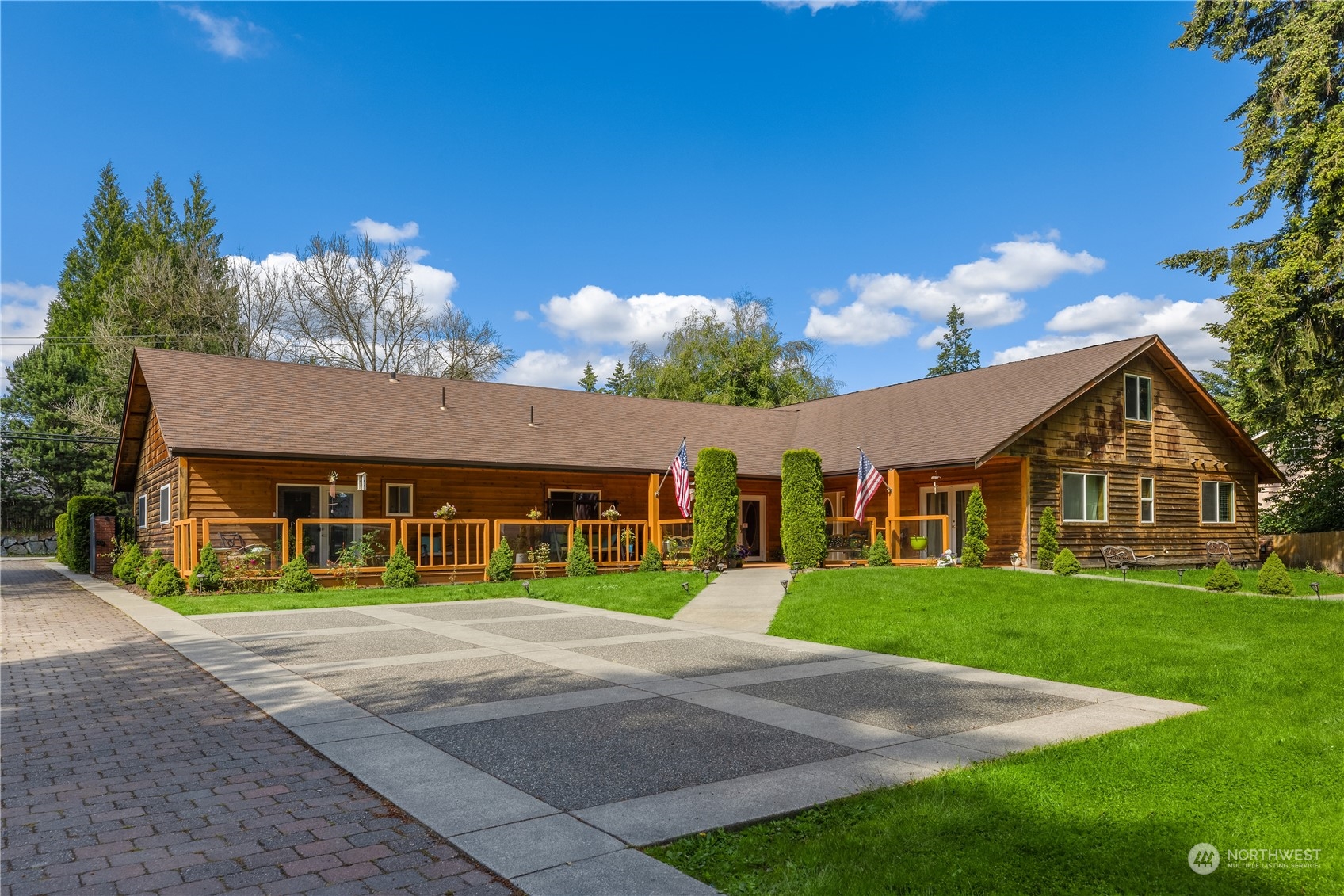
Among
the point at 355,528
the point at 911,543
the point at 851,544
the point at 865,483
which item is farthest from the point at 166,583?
the point at 911,543

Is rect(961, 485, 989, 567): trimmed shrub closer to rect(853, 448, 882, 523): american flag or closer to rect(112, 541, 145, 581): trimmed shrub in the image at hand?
rect(853, 448, 882, 523): american flag

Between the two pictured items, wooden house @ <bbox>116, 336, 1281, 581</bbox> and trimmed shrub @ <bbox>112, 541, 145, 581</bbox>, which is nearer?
wooden house @ <bbox>116, 336, 1281, 581</bbox>

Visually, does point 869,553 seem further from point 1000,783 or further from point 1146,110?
point 1000,783

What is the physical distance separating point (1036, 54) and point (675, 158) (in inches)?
462

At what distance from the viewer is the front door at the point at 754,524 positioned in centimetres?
2509

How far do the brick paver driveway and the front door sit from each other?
18.5m

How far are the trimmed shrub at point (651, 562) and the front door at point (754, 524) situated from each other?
5025 millimetres

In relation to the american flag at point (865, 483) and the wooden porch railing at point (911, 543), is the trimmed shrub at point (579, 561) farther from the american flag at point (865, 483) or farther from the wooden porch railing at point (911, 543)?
the wooden porch railing at point (911, 543)

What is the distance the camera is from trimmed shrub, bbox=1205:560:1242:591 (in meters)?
15.3

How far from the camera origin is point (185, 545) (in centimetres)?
1777

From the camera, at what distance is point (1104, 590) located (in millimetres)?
14609

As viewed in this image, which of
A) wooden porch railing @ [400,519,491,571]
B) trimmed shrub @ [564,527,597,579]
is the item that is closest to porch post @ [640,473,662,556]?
trimmed shrub @ [564,527,597,579]

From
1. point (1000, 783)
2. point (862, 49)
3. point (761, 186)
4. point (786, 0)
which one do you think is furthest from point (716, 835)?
point (761, 186)

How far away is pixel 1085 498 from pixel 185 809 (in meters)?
21.6
